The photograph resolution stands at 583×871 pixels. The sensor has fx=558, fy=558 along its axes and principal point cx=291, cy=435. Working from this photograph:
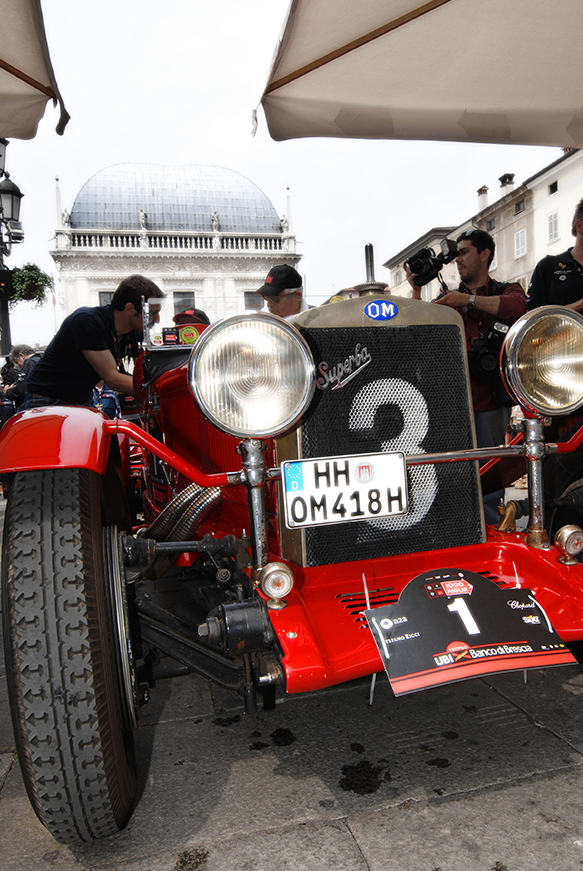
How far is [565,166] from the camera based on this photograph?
23156 millimetres

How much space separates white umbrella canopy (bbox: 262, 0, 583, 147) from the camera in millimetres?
2562

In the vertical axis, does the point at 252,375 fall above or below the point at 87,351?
below

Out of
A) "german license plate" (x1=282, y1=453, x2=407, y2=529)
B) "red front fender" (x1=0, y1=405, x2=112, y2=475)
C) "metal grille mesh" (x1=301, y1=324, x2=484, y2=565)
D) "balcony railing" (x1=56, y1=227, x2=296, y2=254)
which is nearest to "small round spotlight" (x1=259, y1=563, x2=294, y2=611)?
"german license plate" (x1=282, y1=453, x2=407, y2=529)

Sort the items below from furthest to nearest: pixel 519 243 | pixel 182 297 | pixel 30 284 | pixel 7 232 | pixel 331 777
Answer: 1. pixel 182 297
2. pixel 519 243
3. pixel 30 284
4. pixel 7 232
5. pixel 331 777

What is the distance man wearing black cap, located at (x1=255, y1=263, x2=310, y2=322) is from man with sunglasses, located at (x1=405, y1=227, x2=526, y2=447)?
1.96 feet

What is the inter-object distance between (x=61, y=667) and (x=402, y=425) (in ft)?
3.68

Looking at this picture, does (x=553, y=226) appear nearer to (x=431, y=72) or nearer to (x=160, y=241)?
(x=160, y=241)

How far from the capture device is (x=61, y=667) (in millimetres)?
1145

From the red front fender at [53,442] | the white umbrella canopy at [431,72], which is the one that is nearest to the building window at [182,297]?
the white umbrella canopy at [431,72]

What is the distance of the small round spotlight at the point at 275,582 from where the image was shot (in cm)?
134

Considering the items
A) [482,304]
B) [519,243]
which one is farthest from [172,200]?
[482,304]

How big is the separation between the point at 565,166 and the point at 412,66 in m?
24.8

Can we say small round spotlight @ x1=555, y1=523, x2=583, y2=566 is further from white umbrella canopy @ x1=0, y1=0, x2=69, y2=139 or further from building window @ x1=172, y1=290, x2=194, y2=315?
building window @ x1=172, y1=290, x2=194, y2=315

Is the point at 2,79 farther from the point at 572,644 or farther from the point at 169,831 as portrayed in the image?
the point at 572,644
